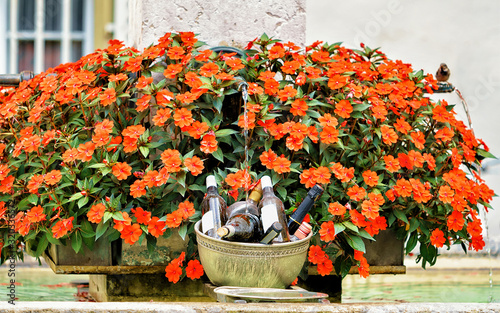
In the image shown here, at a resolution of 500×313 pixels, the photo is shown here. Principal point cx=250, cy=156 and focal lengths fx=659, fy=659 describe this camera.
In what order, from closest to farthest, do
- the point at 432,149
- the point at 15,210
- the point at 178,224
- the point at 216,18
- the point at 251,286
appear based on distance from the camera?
the point at 251,286, the point at 178,224, the point at 15,210, the point at 432,149, the point at 216,18

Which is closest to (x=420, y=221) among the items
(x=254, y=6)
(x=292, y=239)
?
(x=292, y=239)

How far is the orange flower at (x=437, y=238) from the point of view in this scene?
2.32 metres

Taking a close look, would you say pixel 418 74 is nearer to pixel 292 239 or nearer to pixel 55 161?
pixel 292 239

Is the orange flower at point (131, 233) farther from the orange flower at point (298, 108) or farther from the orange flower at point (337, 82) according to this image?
the orange flower at point (337, 82)

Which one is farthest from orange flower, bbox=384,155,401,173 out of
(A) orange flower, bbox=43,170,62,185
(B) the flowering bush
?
(A) orange flower, bbox=43,170,62,185

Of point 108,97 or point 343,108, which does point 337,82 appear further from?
point 108,97

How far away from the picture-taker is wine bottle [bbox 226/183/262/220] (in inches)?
78.6

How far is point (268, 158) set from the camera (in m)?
2.17

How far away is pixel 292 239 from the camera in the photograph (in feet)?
6.47

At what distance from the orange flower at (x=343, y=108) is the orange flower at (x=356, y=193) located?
0.26m

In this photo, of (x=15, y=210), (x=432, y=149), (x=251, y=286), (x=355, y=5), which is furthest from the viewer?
(x=355, y=5)

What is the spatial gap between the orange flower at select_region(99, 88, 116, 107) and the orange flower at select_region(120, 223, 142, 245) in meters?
0.42

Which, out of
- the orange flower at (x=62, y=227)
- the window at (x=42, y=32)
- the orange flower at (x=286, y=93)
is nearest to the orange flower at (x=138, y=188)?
the orange flower at (x=62, y=227)

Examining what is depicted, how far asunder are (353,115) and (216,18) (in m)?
0.75
